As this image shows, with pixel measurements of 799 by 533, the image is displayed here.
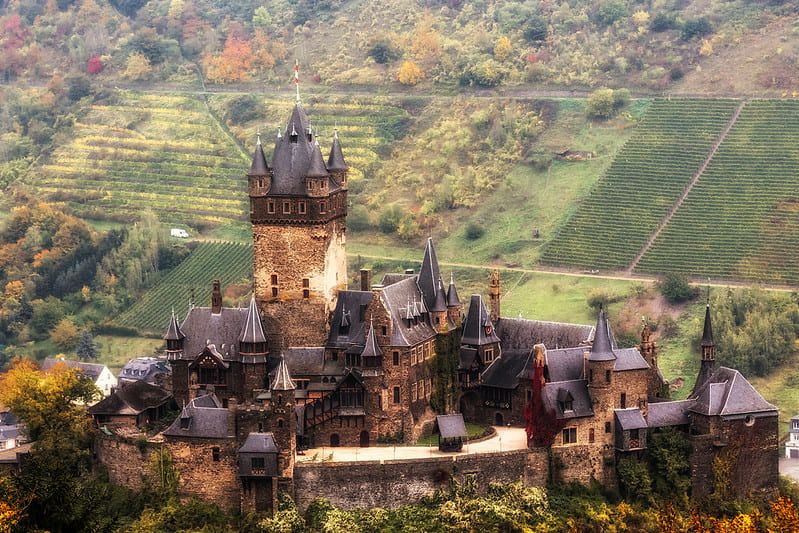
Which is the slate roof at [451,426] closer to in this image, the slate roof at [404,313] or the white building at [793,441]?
the slate roof at [404,313]

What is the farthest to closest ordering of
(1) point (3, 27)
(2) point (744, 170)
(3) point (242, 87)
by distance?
(1) point (3, 27)
(3) point (242, 87)
(2) point (744, 170)

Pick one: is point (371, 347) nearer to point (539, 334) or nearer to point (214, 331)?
point (214, 331)

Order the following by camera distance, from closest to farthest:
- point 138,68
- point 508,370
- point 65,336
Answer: point 508,370, point 65,336, point 138,68

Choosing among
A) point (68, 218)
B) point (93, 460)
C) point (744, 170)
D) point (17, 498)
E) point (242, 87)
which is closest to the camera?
point (17, 498)

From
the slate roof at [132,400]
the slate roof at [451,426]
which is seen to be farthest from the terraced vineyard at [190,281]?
the slate roof at [451,426]

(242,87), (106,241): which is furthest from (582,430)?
(242,87)

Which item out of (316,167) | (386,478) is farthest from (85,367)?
(386,478)

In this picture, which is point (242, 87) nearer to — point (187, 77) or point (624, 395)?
point (187, 77)

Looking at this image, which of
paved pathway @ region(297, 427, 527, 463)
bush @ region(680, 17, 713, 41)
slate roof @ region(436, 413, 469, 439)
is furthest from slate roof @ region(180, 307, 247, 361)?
bush @ region(680, 17, 713, 41)
